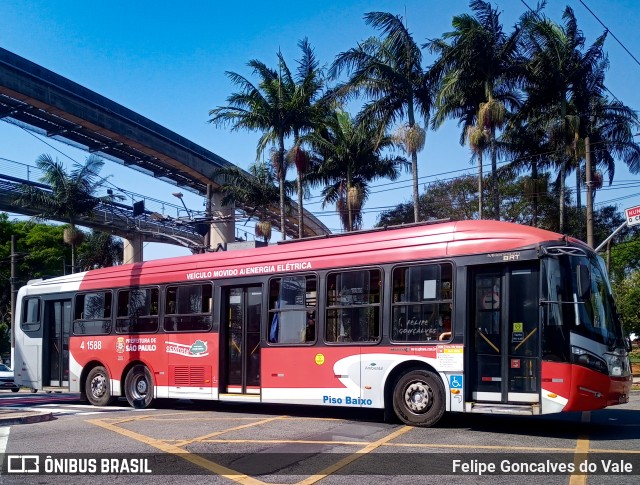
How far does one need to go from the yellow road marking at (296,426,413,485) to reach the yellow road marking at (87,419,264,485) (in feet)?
1.89

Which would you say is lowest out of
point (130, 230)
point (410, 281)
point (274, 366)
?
point (274, 366)

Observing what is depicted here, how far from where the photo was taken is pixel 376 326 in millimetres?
12484

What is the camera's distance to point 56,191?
35406 millimetres

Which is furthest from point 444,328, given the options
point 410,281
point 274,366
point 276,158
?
point 276,158

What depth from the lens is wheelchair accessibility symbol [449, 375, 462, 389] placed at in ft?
37.0

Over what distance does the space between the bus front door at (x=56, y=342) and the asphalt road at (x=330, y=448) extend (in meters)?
5.02

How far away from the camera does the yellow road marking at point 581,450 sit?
7590 mm

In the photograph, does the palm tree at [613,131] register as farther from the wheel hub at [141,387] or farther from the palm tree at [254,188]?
the wheel hub at [141,387]

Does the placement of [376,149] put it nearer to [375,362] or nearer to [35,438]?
[375,362]

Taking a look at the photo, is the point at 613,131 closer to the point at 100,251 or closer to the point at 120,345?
the point at 120,345

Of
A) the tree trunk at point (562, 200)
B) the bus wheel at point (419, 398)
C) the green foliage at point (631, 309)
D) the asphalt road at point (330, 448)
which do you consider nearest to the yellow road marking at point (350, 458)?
the asphalt road at point (330, 448)

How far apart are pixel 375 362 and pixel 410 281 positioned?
5.04ft

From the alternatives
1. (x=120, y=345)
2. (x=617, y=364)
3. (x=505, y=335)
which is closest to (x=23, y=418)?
(x=120, y=345)

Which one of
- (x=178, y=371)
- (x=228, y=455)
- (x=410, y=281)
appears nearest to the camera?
(x=228, y=455)
